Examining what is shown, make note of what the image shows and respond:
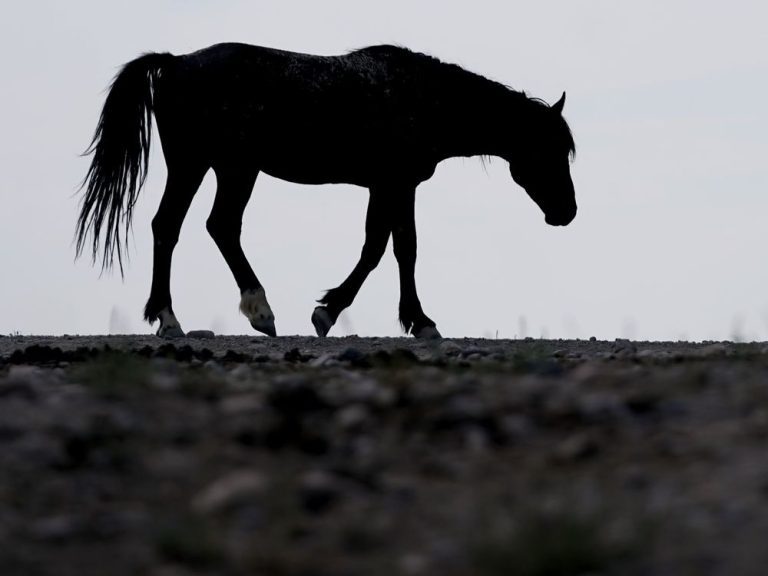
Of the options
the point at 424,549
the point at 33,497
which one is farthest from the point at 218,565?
the point at 33,497

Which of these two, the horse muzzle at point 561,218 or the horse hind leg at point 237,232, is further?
the horse muzzle at point 561,218

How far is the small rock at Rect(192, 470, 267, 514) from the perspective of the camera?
124 inches

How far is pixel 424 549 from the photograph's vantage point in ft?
9.28

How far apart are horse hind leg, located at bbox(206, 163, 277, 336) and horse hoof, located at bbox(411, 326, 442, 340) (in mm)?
1384

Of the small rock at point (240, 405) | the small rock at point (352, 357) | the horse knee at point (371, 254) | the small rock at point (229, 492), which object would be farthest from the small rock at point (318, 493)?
the horse knee at point (371, 254)

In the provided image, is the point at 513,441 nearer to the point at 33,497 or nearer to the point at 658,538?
the point at 658,538

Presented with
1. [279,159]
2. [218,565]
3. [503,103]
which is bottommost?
[218,565]

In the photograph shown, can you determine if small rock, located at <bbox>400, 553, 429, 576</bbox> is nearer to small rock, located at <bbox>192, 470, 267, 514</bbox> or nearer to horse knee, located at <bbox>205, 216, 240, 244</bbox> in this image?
small rock, located at <bbox>192, 470, 267, 514</bbox>

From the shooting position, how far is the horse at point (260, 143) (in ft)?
35.4

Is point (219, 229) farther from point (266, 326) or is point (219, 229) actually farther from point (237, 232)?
point (266, 326)

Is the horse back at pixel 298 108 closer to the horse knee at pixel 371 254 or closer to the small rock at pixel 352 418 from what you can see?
the horse knee at pixel 371 254

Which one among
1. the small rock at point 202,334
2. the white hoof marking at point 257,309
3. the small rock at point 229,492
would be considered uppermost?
the white hoof marking at point 257,309

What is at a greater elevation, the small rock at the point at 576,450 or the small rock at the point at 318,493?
the small rock at the point at 576,450

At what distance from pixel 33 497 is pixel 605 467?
1448 millimetres
